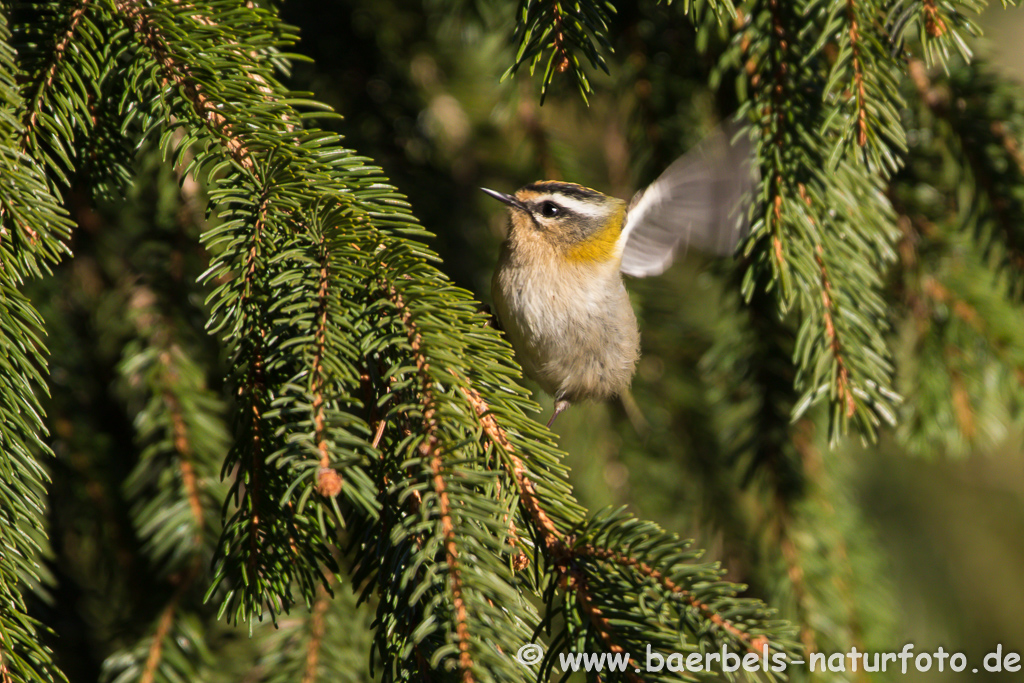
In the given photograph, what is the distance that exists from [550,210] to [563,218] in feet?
0.15

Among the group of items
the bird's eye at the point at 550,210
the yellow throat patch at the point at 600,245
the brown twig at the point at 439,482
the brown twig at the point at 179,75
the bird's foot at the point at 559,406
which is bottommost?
the bird's foot at the point at 559,406

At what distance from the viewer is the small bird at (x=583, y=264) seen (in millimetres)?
1692

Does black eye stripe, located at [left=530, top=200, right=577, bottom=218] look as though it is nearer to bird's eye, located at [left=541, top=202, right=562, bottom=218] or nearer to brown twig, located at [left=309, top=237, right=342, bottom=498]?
bird's eye, located at [left=541, top=202, right=562, bottom=218]

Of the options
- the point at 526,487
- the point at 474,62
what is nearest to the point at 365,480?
the point at 526,487

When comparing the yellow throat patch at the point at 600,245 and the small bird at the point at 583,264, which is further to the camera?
the yellow throat patch at the point at 600,245

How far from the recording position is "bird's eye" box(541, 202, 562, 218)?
1.81 m

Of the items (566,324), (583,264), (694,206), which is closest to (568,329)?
(566,324)

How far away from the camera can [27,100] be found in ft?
3.29

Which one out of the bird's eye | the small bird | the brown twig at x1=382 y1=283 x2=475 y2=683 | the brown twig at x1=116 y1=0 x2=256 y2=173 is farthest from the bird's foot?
the brown twig at x1=116 y1=0 x2=256 y2=173

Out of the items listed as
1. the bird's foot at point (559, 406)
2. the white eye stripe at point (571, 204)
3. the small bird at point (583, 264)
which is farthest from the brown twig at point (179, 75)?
the bird's foot at point (559, 406)

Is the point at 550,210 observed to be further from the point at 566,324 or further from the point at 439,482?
the point at 439,482

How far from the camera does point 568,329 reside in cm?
173

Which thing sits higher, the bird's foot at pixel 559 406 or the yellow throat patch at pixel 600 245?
the yellow throat patch at pixel 600 245

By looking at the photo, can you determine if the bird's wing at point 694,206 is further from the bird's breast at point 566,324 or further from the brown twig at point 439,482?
the brown twig at point 439,482
